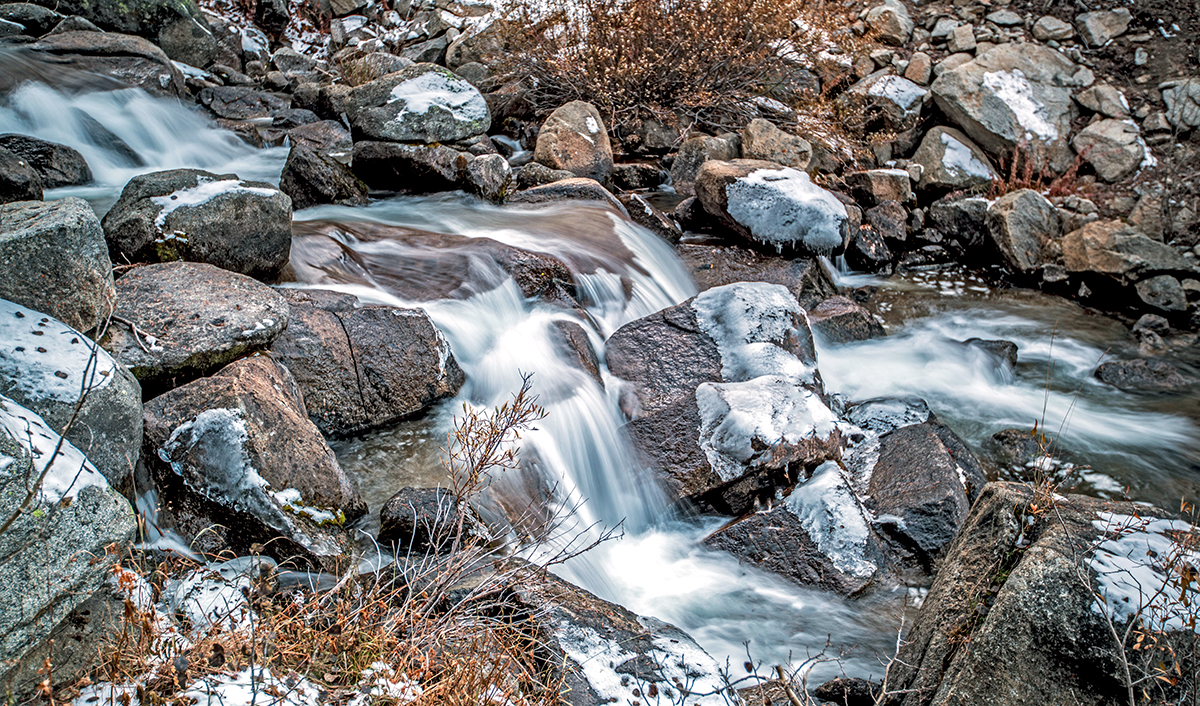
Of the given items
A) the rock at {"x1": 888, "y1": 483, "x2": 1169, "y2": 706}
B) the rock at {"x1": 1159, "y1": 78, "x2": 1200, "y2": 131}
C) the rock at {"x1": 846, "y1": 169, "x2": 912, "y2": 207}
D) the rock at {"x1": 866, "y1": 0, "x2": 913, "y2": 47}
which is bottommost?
the rock at {"x1": 846, "y1": 169, "x2": 912, "y2": 207}

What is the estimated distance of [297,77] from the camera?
36.2 ft

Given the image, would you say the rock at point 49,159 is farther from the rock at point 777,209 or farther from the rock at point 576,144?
the rock at point 777,209

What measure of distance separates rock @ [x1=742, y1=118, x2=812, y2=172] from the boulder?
265 inches

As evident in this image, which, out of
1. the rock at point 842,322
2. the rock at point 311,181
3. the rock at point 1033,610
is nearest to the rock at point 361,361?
the rock at point 311,181

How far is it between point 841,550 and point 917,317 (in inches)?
155

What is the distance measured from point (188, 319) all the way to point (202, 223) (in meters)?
1.02

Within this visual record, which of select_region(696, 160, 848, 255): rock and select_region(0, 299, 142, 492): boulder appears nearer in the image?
select_region(0, 299, 142, 492): boulder

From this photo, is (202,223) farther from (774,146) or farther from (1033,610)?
(774,146)

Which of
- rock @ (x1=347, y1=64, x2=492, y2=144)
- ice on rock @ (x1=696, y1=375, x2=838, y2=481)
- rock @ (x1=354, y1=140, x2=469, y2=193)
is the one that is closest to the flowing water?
rock @ (x1=354, y1=140, x2=469, y2=193)

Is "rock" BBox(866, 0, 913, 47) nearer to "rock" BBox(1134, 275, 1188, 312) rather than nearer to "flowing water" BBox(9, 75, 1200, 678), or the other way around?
"flowing water" BBox(9, 75, 1200, 678)

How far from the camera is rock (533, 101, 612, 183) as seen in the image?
7719mm

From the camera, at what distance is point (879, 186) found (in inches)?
326

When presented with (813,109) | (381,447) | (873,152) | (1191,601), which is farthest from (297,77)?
(1191,601)

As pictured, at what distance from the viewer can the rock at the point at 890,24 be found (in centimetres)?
1048
